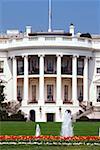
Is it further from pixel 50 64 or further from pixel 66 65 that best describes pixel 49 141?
pixel 66 65

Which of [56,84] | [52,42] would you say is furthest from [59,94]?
[52,42]

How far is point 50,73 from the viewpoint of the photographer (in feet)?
230

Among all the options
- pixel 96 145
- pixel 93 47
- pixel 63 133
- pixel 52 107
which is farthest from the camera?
pixel 93 47

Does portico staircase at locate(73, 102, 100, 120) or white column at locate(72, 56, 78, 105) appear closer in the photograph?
portico staircase at locate(73, 102, 100, 120)

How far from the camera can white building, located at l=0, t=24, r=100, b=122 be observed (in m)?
68.9

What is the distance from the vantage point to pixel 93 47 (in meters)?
73.4

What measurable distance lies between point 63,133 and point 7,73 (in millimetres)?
49265

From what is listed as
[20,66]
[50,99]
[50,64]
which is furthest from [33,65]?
[50,99]

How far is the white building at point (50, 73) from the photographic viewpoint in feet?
226

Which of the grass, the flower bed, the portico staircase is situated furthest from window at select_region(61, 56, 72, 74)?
the grass

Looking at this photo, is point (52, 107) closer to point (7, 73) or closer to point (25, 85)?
point (25, 85)

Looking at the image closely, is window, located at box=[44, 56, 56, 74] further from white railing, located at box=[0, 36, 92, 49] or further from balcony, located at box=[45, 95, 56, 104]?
balcony, located at box=[45, 95, 56, 104]

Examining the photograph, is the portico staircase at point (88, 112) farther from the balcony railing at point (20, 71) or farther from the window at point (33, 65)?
the balcony railing at point (20, 71)

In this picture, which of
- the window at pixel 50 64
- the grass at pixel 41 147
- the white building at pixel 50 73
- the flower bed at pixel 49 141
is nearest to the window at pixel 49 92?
the white building at pixel 50 73
